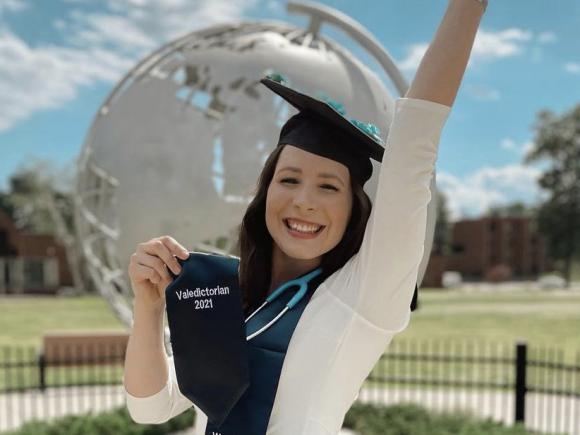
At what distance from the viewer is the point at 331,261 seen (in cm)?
164

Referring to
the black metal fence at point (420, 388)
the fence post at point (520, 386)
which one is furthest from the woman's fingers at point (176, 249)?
the fence post at point (520, 386)

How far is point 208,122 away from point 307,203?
164 centimetres

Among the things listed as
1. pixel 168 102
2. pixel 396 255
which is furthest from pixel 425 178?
pixel 168 102

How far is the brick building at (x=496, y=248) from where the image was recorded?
55.2 m

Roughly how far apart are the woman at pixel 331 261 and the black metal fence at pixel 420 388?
5.51 metres

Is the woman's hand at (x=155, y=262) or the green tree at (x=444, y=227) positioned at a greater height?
the woman's hand at (x=155, y=262)

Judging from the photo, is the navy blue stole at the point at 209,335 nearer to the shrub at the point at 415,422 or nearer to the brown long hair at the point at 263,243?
the brown long hair at the point at 263,243

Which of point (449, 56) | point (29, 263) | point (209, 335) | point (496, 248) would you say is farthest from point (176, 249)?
point (496, 248)

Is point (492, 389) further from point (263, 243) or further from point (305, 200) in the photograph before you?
point (305, 200)

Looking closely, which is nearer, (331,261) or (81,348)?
(331,261)

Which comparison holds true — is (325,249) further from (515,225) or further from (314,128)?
(515,225)

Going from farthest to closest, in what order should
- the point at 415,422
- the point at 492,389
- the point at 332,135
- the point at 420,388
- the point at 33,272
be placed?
the point at 33,272
the point at 420,388
the point at 492,389
the point at 415,422
the point at 332,135

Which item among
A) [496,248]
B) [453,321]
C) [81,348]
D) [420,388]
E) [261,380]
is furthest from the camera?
[496,248]

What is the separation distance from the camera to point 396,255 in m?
1.38
